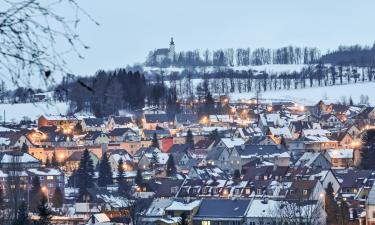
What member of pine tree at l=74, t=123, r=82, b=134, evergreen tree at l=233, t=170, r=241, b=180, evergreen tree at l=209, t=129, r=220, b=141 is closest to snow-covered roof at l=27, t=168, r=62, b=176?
evergreen tree at l=233, t=170, r=241, b=180

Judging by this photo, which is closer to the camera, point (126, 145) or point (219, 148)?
Result: point (219, 148)

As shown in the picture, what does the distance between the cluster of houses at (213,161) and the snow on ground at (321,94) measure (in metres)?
12.4

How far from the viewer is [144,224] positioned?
102ft

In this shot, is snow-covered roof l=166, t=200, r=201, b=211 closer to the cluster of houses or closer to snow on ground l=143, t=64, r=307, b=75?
the cluster of houses

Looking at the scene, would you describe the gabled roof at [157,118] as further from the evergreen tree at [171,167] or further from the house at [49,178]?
the house at [49,178]

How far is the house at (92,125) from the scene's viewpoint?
226ft

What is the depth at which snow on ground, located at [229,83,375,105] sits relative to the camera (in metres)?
99.4

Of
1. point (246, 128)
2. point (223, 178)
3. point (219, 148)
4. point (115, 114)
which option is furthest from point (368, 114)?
point (223, 178)

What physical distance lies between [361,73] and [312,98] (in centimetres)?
2010

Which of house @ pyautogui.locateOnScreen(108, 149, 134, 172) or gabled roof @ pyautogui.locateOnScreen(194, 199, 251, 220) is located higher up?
gabled roof @ pyautogui.locateOnScreen(194, 199, 251, 220)

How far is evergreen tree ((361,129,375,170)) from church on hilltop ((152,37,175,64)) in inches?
4037

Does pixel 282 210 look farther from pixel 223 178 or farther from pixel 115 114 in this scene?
pixel 115 114

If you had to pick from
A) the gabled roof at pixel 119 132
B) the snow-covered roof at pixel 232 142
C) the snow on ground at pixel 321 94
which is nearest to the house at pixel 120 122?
the gabled roof at pixel 119 132

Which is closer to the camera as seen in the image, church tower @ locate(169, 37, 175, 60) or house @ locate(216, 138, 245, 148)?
house @ locate(216, 138, 245, 148)
